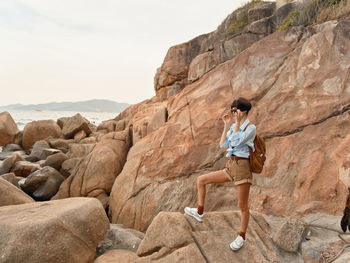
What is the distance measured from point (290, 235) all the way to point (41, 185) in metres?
9.51

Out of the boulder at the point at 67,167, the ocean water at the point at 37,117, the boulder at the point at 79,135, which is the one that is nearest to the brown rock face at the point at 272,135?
the boulder at the point at 67,167

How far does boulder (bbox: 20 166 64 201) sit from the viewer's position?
9.83 metres

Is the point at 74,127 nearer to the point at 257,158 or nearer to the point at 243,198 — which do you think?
the point at 243,198

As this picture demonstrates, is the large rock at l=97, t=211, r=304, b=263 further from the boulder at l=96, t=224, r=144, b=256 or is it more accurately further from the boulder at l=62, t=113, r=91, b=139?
the boulder at l=62, t=113, r=91, b=139

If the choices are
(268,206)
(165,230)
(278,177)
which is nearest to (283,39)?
(278,177)

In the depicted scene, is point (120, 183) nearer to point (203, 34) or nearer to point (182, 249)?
point (182, 249)

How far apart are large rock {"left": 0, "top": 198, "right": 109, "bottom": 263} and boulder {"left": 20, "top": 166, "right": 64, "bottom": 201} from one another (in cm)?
493

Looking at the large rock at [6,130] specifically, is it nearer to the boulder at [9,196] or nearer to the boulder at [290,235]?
the boulder at [9,196]

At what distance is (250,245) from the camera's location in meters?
3.88

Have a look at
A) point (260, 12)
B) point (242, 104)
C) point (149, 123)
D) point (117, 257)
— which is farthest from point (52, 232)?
point (260, 12)

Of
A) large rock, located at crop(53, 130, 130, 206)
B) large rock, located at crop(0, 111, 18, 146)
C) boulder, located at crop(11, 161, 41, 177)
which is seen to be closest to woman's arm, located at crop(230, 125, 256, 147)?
large rock, located at crop(53, 130, 130, 206)

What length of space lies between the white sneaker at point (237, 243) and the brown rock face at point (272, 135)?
6.21 ft

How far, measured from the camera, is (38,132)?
20.3 meters

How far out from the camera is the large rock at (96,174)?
9359mm
